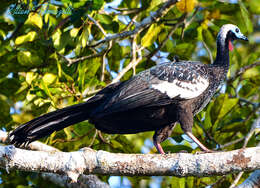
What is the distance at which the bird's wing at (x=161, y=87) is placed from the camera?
13.8 feet

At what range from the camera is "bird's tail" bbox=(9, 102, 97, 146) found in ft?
12.9

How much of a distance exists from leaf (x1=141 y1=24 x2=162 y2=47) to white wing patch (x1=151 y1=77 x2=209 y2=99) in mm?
767

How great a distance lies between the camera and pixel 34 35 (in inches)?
195

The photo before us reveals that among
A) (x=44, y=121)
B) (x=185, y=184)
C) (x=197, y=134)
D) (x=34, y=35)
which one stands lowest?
(x=185, y=184)

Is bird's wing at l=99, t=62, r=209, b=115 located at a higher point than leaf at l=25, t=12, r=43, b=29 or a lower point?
lower

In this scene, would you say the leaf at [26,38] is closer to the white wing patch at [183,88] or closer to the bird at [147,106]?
the bird at [147,106]

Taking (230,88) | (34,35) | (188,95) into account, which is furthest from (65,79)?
(230,88)

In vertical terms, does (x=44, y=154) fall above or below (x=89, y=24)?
below

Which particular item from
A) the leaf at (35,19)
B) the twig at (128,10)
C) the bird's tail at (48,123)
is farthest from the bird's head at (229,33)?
the leaf at (35,19)

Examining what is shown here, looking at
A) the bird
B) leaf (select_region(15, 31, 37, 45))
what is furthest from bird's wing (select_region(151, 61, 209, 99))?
leaf (select_region(15, 31, 37, 45))

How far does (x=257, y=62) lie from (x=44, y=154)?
3.03 metres

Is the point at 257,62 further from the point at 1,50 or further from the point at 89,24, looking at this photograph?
the point at 1,50

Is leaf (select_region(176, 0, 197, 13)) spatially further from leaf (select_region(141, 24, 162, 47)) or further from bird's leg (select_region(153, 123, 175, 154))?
bird's leg (select_region(153, 123, 175, 154))

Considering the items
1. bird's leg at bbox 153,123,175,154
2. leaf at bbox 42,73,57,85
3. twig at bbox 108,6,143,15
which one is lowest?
bird's leg at bbox 153,123,175,154
